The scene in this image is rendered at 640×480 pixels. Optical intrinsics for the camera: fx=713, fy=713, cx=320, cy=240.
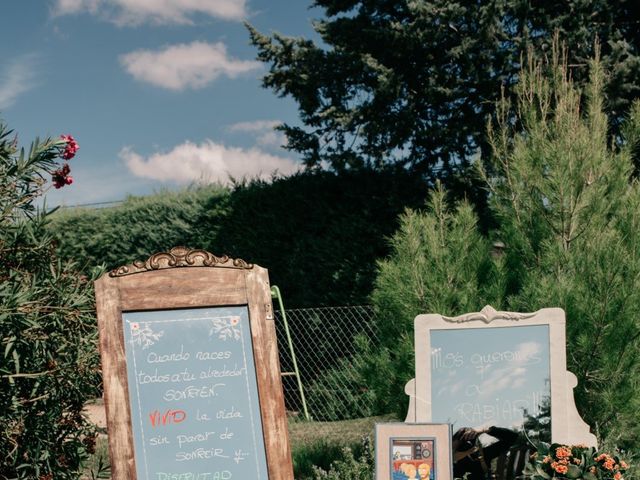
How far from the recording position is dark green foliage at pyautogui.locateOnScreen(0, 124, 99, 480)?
3.78 metres

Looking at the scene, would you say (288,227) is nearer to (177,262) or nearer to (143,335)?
(177,262)

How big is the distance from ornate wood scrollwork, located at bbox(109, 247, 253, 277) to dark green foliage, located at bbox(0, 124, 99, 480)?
59cm

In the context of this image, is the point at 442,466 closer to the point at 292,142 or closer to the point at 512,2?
the point at 512,2

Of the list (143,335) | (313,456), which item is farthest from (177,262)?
(313,456)

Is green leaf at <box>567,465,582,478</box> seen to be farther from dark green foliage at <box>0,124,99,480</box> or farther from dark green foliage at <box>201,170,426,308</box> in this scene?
dark green foliage at <box>201,170,426,308</box>

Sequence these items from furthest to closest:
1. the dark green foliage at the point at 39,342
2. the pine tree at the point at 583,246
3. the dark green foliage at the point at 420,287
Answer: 1. the dark green foliage at the point at 420,287
2. the pine tree at the point at 583,246
3. the dark green foliage at the point at 39,342

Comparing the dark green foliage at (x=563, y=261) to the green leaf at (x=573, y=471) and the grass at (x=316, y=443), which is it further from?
the grass at (x=316, y=443)

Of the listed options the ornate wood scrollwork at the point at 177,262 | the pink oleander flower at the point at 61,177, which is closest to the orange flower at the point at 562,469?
the ornate wood scrollwork at the point at 177,262

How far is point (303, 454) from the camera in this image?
6.00 m

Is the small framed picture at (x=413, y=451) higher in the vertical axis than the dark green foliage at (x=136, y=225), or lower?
lower

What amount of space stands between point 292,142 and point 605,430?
551 cm

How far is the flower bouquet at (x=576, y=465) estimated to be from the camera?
3438mm

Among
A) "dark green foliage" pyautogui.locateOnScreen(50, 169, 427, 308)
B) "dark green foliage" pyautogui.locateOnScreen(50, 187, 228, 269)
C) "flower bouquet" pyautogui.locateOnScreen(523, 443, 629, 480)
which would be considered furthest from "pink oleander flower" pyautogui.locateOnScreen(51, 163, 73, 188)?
"dark green foliage" pyautogui.locateOnScreen(50, 187, 228, 269)

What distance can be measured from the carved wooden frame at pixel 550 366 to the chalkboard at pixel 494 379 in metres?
0.03
